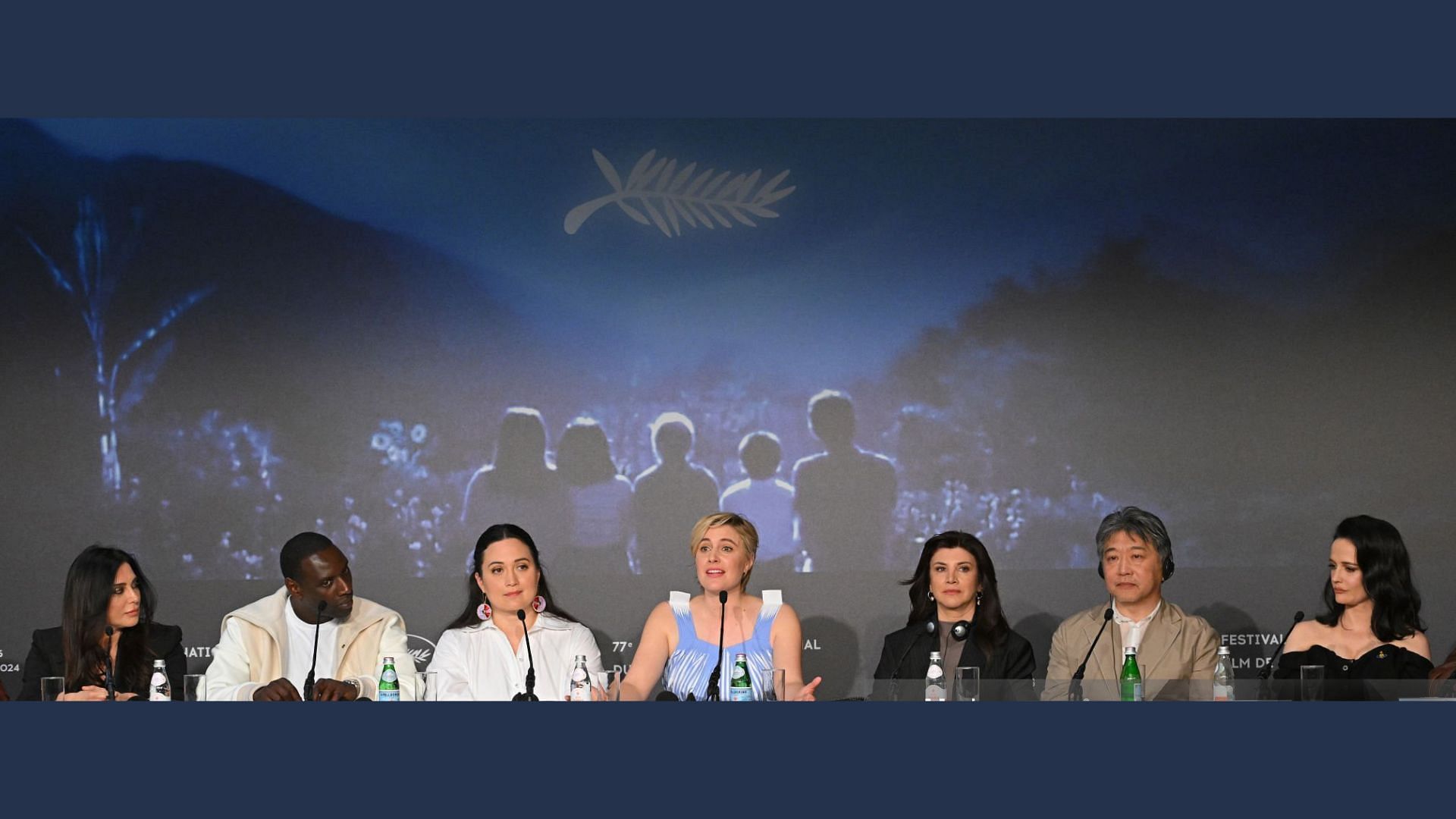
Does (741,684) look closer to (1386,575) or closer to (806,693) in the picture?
(806,693)

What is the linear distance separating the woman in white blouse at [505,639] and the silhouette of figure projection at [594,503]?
92cm

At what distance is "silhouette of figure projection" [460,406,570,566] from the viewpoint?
19.2 feet

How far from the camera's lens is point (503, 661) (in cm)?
486

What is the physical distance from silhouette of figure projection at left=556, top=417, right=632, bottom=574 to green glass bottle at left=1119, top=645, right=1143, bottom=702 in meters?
1.81

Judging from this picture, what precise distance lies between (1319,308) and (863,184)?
1.61 metres

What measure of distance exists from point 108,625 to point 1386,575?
352 cm

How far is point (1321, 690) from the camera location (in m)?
3.52

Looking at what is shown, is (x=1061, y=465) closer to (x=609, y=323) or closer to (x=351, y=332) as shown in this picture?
(x=609, y=323)

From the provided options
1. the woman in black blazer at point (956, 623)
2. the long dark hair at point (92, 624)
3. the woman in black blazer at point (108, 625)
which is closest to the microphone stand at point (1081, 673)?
the woman in black blazer at point (956, 623)

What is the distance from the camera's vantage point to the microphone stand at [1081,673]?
346cm

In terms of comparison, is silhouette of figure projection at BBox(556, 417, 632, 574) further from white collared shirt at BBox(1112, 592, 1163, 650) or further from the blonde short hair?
white collared shirt at BBox(1112, 592, 1163, 650)

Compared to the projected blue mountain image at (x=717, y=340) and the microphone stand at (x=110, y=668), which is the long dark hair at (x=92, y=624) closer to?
the microphone stand at (x=110, y=668)

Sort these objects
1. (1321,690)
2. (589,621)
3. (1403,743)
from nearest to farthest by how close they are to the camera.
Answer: (1403,743)
(1321,690)
(589,621)

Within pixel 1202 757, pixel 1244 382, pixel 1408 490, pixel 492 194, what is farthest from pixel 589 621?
pixel 1202 757
